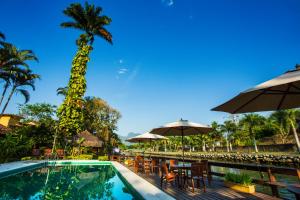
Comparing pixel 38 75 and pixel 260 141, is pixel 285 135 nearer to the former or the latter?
pixel 260 141

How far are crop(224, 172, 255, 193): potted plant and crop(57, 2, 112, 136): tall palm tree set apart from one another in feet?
50.6

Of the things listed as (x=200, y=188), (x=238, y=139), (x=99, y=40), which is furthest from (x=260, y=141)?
(x=200, y=188)

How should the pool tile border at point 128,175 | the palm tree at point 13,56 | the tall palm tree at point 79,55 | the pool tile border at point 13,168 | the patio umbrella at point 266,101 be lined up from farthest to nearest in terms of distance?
the palm tree at point 13,56
the tall palm tree at point 79,55
the pool tile border at point 13,168
the pool tile border at point 128,175
the patio umbrella at point 266,101

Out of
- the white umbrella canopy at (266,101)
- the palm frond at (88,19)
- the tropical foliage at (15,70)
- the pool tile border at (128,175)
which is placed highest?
the palm frond at (88,19)

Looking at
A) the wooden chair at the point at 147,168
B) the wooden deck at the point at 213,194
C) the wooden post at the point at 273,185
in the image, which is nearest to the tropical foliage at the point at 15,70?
the wooden chair at the point at 147,168

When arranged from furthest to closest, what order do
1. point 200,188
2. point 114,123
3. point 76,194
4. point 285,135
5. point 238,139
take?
point 238,139 → point 285,135 → point 114,123 → point 76,194 → point 200,188

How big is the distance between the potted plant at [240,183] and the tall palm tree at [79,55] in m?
15.4

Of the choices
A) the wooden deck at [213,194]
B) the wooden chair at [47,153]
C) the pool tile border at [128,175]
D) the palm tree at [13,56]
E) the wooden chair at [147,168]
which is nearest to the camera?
the wooden deck at [213,194]

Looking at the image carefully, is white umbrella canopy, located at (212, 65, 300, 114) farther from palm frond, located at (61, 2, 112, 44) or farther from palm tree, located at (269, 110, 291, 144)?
palm tree, located at (269, 110, 291, 144)

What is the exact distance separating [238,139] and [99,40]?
5106cm

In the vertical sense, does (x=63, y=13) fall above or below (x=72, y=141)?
above

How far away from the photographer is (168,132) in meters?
8.86

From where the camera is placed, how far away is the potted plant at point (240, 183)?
5311 millimetres

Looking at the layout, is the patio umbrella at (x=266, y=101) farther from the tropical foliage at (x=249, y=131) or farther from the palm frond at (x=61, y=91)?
the palm frond at (x=61, y=91)
